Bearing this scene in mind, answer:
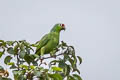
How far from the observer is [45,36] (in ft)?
14.5

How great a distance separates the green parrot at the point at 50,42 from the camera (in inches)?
161

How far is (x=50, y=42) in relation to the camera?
430 cm

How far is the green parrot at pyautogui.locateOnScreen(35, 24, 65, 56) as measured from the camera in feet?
13.4

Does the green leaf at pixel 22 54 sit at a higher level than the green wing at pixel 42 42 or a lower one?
lower

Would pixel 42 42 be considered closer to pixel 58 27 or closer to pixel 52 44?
pixel 52 44

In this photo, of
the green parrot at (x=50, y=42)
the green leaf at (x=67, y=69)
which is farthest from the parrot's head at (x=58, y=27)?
the green leaf at (x=67, y=69)

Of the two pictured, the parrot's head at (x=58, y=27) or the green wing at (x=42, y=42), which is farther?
the parrot's head at (x=58, y=27)

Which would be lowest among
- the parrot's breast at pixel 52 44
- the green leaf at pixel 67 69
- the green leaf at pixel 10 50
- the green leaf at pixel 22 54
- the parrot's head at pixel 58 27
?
the green leaf at pixel 67 69

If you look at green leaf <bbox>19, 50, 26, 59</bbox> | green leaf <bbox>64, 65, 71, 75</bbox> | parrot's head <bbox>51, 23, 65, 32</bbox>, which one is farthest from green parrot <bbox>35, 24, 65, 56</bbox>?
green leaf <bbox>19, 50, 26, 59</bbox>

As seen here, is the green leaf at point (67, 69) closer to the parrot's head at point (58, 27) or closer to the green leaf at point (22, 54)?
the green leaf at point (22, 54)

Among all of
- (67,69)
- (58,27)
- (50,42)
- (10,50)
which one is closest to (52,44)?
(50,42)

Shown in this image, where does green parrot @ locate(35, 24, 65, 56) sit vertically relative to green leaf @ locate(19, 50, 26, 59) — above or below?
above

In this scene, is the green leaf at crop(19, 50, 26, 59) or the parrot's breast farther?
the parrot's breast

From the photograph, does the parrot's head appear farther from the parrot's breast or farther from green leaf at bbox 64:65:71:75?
green leaf at bbox 64:65:71:75
